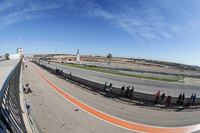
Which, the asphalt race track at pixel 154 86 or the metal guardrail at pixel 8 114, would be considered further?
the asphalt race track at pixel 154 86

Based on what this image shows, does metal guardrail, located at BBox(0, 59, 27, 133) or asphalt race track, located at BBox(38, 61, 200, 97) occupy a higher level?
metal guardrail, located at BBox(0, 59, 27, 133)

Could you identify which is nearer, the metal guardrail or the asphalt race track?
the metal guardrail

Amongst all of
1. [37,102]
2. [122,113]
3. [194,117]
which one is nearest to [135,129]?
[122,113]

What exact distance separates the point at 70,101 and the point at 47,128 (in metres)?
3.34

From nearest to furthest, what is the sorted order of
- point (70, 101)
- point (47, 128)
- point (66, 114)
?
1. point (47, 128)
2. point (66, 114)
3. point (70, 101)

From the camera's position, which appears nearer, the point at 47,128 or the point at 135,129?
the point at 47,128

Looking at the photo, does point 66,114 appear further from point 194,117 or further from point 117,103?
point 194,117

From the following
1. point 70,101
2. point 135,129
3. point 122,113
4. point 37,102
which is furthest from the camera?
point 70,101

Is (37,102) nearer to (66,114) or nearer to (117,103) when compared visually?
(66,114)

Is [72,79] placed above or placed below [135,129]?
above

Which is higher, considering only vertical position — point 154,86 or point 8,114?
point 8,114

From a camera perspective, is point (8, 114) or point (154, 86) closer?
point (8, 114)

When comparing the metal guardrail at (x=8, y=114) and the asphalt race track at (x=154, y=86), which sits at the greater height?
the metal guardrail at (x=8, y=114)

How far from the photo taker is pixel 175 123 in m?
6.42
